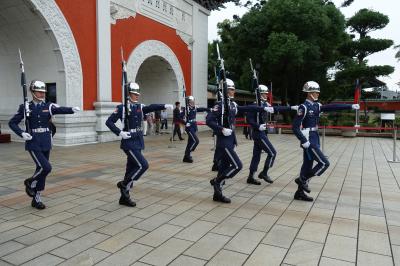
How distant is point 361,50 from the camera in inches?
896

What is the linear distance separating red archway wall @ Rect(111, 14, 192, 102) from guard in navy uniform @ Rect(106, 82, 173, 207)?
355 inches

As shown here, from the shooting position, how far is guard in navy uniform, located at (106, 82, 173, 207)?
194 inches

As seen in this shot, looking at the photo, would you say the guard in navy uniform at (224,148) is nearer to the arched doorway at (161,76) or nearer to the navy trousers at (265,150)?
the navy trousers at (265,150)

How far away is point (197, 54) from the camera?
778 inches

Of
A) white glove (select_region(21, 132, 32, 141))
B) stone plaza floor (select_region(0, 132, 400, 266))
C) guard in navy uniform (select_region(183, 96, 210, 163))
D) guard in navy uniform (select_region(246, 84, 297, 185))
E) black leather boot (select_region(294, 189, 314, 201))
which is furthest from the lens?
guard in navy uniform (select_region(183, 96, 210, 163))

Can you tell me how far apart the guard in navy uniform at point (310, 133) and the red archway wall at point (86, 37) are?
917 centimetres

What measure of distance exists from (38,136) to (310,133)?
406 centimetres

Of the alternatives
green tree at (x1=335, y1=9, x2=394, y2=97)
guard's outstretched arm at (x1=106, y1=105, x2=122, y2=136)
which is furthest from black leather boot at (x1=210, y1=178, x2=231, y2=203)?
green tree at (x1=335, y1=9, x2=394, y2=97)

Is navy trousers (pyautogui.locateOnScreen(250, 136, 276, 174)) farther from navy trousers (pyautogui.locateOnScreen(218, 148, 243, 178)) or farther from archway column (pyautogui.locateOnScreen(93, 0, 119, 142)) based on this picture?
archway column (pyautogui.locateOnScreen(93, 0, 119, 142))

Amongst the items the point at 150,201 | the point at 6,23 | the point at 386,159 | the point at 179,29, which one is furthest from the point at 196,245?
the point at 179,29

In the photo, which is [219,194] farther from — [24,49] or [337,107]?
[24,49]

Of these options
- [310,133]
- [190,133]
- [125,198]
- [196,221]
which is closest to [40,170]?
[125,198]

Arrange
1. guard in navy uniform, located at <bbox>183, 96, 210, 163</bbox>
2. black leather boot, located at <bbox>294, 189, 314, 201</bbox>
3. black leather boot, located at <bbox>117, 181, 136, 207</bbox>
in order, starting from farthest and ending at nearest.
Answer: guard in navy uniform, located at <bbox>183, 96, 210, 163</bbox>, black leather boot, located at <bbox>294, 189, 314, 201</bbox>, black leather boot, located at <bbox>117, 181, 136, 207</bbox>

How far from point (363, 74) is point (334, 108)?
58.0 ft
